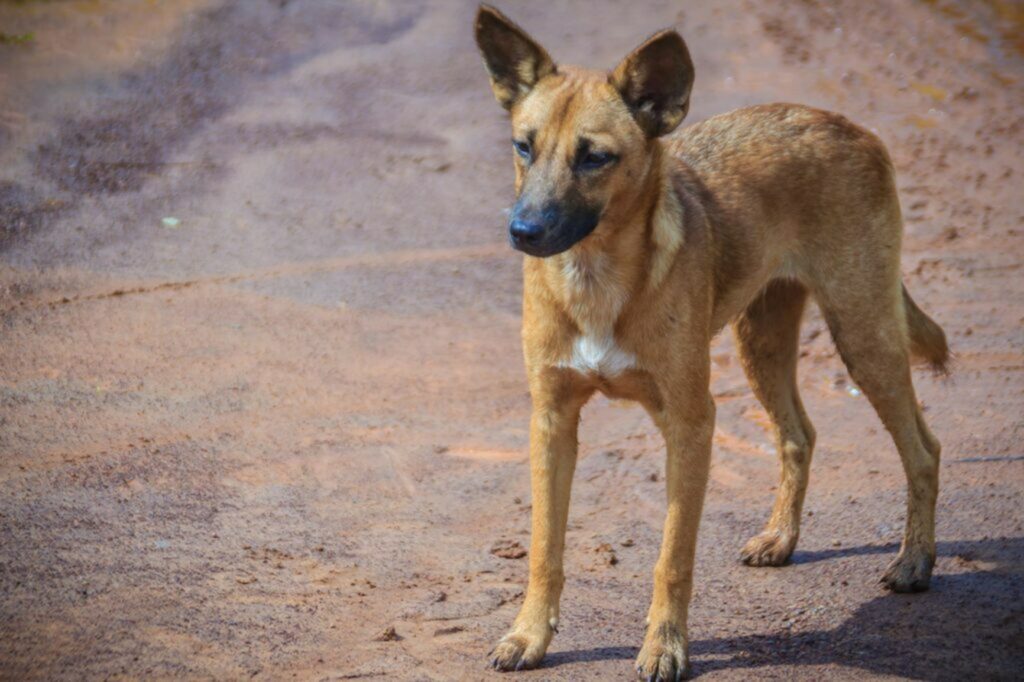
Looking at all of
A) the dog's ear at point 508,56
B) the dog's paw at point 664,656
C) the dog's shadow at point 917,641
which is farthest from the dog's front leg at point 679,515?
the dog's ear at point 508,56

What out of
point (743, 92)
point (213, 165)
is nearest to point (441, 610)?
point (213, 165)

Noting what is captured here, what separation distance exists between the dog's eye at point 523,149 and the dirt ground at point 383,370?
1.90m

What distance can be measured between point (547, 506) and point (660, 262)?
1.03m

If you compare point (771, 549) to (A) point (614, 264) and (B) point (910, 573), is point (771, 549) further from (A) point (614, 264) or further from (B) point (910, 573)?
(A) point (614, 264)

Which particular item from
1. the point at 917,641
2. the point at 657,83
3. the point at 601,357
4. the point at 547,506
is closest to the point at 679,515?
the point at 547,506

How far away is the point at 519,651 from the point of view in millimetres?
4566

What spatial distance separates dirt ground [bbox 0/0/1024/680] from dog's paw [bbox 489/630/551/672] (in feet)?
0.20

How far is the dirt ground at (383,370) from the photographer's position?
492cm

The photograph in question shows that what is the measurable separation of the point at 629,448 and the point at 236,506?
2.18 metres

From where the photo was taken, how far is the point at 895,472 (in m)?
6.39

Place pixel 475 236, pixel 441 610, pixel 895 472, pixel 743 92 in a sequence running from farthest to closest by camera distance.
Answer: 1. pixel 743 92
2. pixel 475 236
3. pixel 895 472
4. pixel 441 610

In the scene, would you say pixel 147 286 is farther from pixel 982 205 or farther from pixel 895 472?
pixel 982 205

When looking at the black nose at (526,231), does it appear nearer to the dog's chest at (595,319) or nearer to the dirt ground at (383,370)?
the dog's chest at (595,319)

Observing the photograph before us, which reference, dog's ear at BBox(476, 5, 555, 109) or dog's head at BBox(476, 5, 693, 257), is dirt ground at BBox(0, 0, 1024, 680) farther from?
dog's ear at BBox(476, 5, 555, 109)
